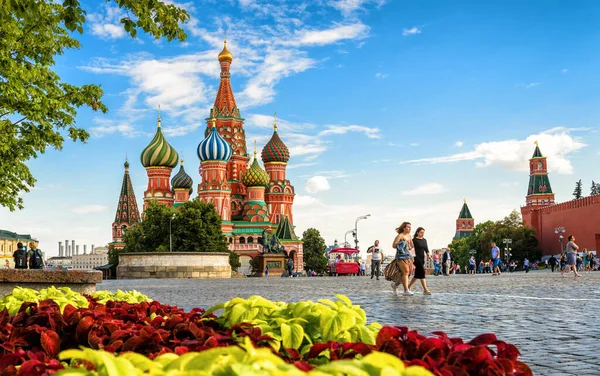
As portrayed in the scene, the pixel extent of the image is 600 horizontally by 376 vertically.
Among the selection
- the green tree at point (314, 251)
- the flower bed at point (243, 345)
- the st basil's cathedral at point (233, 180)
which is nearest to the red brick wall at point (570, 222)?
the green tree at point (314, 251)

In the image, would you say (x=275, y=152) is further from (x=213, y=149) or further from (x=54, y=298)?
(x=54, y=298)

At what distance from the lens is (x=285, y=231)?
80.9 metres

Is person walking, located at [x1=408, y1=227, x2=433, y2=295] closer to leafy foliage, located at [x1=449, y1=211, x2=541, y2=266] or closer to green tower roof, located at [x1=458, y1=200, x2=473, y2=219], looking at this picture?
leafy foliage, located at [x1=449, y1=211, x2=541, y2=266]

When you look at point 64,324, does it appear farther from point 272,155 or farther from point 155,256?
point 272,155

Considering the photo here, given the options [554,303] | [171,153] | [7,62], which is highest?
[171,153]

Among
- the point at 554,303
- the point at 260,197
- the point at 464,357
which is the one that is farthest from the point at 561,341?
the point at 260,197

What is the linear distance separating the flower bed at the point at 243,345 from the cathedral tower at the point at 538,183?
339 ft

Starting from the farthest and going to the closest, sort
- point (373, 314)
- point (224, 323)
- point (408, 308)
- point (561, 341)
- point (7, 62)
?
point (7, 62) < point (408, 308) < point (373, 314) < point (561, 341) < point (224, 323)

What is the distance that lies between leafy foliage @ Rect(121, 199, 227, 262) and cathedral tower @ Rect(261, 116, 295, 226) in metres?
26.4

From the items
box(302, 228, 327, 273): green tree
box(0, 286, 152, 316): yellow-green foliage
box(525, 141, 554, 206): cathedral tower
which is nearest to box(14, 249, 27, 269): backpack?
box(0, 286, 152, 316): yellow-green foliage

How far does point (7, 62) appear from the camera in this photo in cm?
1530

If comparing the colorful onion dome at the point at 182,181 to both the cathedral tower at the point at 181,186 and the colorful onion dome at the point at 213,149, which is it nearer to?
the cathedral tower at the point at 181,186

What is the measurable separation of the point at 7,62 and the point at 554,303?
1223 centimetres

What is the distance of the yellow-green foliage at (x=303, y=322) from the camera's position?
3115 millimetres
